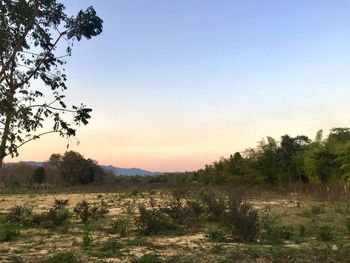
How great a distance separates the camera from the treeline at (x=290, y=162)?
40.2 meters

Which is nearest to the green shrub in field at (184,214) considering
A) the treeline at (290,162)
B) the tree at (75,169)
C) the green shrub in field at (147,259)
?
the green shrub in field at (147,259)

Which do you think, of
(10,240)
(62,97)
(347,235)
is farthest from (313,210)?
(62,97)

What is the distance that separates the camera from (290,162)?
46781mm

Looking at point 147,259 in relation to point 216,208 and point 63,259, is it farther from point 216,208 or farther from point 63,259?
point 216,208

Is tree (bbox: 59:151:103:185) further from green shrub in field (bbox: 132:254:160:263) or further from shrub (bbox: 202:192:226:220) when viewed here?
green shrub in field (bbox: 132:254:160:263)

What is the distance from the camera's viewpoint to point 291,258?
8.21 m

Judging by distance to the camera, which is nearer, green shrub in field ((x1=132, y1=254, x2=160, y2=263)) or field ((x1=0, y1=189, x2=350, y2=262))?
green shrub in field ((x1=132, y1=254, x2=160, y2=263))

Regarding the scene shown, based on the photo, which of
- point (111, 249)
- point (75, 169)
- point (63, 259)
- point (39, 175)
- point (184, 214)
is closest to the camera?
point (63, 259)

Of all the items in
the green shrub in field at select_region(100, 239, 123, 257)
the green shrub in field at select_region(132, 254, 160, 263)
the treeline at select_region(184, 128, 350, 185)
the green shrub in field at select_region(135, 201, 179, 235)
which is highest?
the treeline at select_region(184, 128, 350, 185)

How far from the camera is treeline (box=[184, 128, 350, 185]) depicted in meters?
40.2

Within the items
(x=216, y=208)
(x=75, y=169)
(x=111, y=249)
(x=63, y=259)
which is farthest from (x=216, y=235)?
(x=75, y=169)

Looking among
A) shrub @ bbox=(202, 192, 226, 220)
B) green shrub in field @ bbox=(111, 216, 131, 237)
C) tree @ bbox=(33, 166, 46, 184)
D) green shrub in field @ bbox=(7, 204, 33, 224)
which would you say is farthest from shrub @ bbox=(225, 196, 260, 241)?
tree @ bbox=(33, 166, 46, 184)

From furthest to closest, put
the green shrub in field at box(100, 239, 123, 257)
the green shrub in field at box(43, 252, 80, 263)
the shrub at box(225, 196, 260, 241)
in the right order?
the shrub at box(225, 196, 260, 241)
the green shrub in field at box(100, 239, 123, 257)
the green shrub in field at box(43, 252, 80, 263)

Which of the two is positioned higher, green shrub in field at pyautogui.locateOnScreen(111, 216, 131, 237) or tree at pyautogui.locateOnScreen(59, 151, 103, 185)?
tree at pyautogui.locateOnScreen(59, 151, 103, 185)
